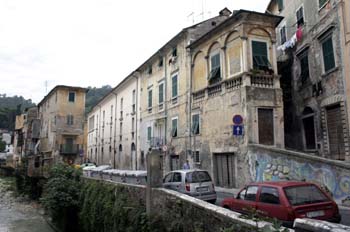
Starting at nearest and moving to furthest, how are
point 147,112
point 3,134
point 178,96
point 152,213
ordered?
point 152,213 → point 178,96 → point 147,112 → point 3,134

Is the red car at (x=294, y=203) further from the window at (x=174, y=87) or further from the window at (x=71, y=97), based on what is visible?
the window at (x=71, y=97)

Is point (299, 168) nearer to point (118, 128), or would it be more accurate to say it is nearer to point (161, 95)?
point (161, 95)

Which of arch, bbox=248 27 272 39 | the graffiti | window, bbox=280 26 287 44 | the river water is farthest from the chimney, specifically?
the river water

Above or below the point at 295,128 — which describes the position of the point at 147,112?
above

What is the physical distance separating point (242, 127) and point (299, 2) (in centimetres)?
968

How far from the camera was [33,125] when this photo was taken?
56.1m

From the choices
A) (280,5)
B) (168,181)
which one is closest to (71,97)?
(280,5)

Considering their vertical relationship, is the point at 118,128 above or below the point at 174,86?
below

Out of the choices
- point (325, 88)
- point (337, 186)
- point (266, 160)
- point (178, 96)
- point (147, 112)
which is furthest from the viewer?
point (147, 112)

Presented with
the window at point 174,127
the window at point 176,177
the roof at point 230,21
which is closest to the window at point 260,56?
the roof at point 230,21

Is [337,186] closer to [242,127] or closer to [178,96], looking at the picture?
[242,127]

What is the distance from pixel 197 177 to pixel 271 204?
5.54m

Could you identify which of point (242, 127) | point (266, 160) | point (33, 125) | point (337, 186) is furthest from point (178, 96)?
point (33, 125)

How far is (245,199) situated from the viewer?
888 centimetres
